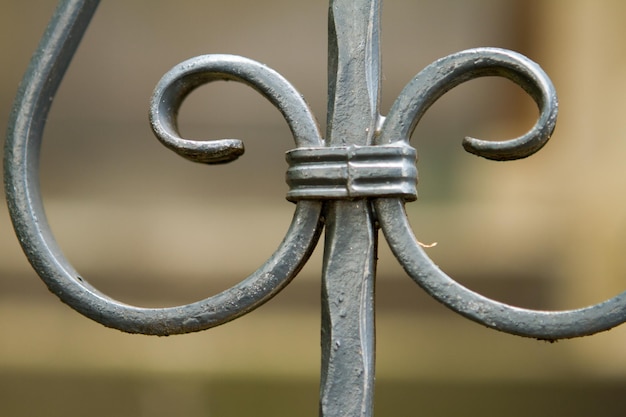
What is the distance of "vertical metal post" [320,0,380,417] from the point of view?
0.41 meters

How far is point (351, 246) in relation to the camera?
16.3 inches

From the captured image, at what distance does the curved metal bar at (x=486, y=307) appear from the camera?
39 centimetres

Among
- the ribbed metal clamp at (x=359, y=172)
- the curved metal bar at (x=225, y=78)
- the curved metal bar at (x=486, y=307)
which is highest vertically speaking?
the curved metal bar at (x=225, y=78)

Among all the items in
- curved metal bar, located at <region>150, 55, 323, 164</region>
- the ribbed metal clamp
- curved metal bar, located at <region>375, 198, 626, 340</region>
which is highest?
curved metal bar, located at <region>150, 55, 323, 164</region>

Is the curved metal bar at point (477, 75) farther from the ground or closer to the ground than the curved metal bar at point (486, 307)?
farther from the ground

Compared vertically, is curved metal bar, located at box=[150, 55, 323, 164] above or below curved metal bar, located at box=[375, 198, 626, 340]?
above

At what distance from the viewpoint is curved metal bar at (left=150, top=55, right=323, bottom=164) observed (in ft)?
1.38

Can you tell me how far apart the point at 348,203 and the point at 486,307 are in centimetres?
9

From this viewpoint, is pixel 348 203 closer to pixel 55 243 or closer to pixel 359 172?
pixel 359 172

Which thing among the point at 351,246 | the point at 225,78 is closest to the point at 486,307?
the point at 351,246

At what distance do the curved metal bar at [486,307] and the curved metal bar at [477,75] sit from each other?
44 mm

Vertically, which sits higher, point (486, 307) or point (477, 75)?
point (477, 75)

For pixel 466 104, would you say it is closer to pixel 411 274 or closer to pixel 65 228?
pixel 65 228

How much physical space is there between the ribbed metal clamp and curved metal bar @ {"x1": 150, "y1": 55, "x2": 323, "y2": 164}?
1cm
